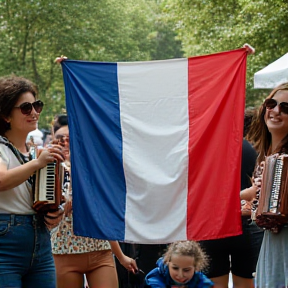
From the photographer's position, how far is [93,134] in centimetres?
569

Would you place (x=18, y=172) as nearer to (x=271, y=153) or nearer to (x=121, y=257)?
(x=271, y=153)

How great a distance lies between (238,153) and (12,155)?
1.69 metres

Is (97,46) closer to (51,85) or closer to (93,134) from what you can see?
(51,85)

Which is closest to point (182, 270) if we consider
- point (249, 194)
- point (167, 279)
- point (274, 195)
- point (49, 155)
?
point (167, 279)

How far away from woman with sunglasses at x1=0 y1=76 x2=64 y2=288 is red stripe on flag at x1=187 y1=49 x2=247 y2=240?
1144 mm

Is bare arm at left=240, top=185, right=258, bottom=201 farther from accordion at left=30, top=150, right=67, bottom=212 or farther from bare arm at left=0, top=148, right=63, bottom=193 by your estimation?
bare arm at left=0, top=148, right=63, bottom=193

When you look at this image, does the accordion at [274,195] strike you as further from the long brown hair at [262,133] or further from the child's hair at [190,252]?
the child's hair at [190,252]

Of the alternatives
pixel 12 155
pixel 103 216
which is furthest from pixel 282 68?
pixel 12 155

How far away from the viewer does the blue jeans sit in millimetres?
4676

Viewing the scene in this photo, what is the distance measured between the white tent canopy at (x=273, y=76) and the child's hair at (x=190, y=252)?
2.29m

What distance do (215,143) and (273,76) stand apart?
2.78 metres

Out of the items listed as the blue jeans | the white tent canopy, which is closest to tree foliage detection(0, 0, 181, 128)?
the white tent canopy

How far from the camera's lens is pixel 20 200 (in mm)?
4828

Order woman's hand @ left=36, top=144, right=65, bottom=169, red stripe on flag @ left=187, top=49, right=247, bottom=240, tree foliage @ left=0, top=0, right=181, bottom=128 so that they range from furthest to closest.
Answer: tree foliage @ left=0, top=0, right=181, bottom=128
red stripe on flag @ left=187, top=49, right=247, bottom=240
woman's hand @ left=36, top=144, right=65, bottom=169
